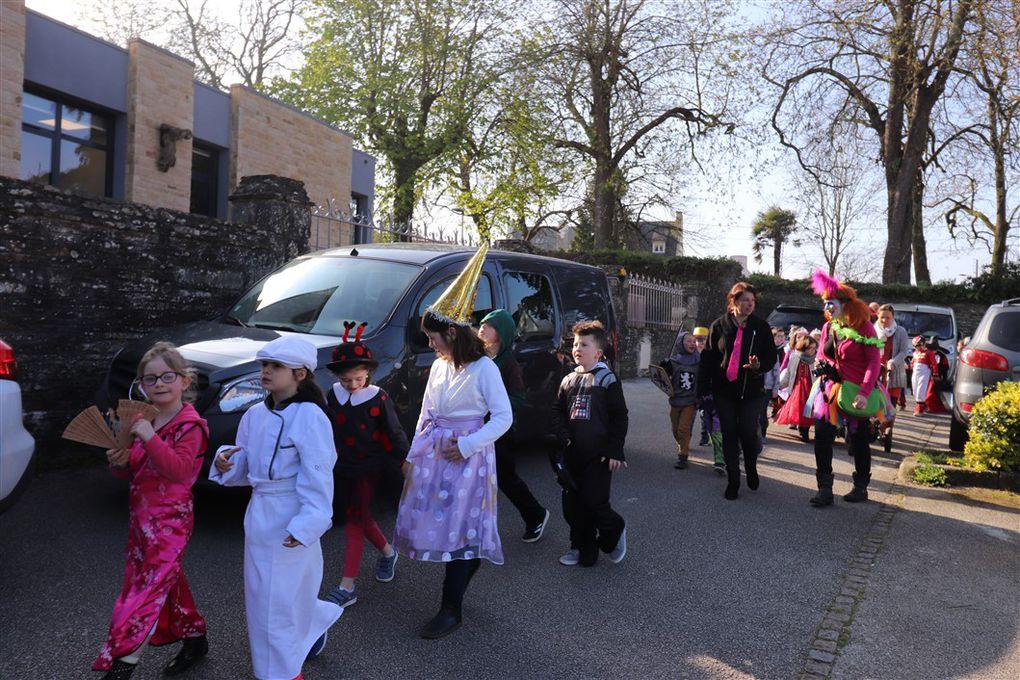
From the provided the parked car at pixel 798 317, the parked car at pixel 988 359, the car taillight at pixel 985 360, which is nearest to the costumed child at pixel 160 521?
the parked car at pixel 988 359

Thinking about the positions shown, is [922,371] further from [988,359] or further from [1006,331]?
[988,359]

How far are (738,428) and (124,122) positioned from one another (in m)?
14.3

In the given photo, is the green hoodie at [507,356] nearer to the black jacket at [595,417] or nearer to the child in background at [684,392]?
the black jacket at [595,417]

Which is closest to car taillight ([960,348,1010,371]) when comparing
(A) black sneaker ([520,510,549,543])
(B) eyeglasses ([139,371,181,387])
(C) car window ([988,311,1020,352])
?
(C) car window ([988,311,1020,352])

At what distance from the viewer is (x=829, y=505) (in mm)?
6750

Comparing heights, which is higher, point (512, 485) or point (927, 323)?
point (927, 323)

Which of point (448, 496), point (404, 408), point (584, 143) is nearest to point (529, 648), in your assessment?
point (448, 496)

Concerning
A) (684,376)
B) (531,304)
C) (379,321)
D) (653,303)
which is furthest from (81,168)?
(684,376)

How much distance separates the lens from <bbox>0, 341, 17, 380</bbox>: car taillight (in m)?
4.00

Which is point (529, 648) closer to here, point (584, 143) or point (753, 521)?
point (753, 521)

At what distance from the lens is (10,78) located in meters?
13.2

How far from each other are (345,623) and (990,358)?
768 cm

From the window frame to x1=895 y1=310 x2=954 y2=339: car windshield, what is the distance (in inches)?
622

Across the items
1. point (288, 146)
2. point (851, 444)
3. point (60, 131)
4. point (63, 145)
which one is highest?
point (288, 146)
